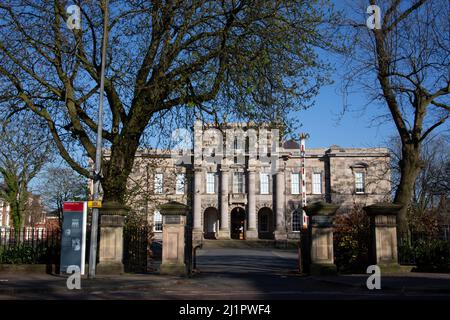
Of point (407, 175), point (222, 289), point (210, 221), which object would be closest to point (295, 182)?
point (210, 221)

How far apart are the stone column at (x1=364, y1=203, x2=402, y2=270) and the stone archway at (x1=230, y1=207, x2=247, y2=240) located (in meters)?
44.4

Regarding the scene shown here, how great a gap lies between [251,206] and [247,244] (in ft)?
Result: 20.9

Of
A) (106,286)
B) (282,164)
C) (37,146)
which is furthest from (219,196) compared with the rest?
(106,286)

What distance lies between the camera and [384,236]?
51.4ft

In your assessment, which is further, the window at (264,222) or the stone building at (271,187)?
the window at (264,222)

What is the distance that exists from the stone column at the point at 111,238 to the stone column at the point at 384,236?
855 cm

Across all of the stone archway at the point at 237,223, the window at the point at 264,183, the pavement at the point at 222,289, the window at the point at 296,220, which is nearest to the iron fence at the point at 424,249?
the pavement at the point at 222,289

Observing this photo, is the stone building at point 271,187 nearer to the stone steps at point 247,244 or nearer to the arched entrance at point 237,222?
the arched entrance at point 237,222

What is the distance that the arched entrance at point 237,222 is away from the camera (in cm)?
6019

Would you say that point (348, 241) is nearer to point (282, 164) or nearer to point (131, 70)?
point (131, 70)

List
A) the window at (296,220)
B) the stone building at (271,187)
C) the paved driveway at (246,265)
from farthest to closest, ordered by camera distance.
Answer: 1. the window at (296,220)
2. the stone building at (271,187)
3. the paved driveway at (246,265)

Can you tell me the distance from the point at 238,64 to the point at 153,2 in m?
3.60

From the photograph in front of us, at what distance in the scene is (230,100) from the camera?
17062 mm

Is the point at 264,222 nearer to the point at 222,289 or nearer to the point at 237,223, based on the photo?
the point at 237,223
